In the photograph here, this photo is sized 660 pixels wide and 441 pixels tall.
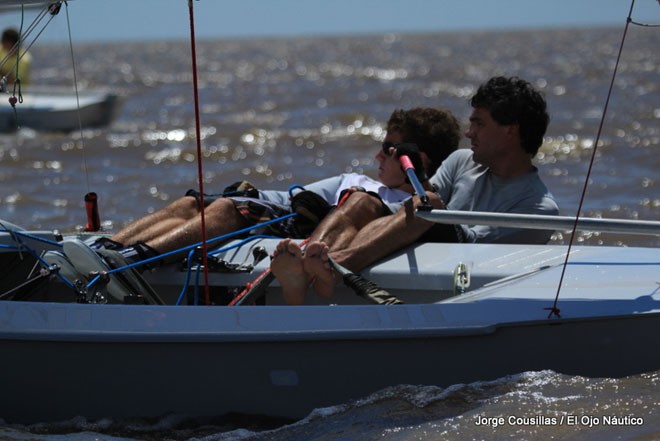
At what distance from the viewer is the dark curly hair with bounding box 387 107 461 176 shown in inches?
188

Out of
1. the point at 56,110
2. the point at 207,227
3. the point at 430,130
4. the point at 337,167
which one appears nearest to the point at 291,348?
the point at 207,227

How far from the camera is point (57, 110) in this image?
45.3 feet

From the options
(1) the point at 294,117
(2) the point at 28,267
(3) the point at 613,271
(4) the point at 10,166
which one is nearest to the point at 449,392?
(3) the point at 613,271

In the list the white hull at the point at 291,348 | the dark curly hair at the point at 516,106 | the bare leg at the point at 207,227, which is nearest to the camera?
the white hull at the point at 291,348

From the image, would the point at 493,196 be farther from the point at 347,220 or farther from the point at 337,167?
the point at 337,167

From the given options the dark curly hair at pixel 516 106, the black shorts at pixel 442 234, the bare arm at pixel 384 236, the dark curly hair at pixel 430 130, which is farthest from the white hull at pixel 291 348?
the dark curly hair at pixel 430 130

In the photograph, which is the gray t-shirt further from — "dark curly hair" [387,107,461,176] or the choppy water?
the choppy water

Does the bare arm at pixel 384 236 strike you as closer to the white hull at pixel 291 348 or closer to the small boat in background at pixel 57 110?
the white hull at pixel 291 348

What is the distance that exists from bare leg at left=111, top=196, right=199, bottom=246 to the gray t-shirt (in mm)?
1035

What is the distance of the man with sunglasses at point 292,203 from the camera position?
4.42 meters

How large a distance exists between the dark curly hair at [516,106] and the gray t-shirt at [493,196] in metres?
0.15

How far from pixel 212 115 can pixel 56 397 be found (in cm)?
1461

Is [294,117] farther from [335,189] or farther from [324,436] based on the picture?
[324,436]

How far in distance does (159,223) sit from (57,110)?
31.8 ft
